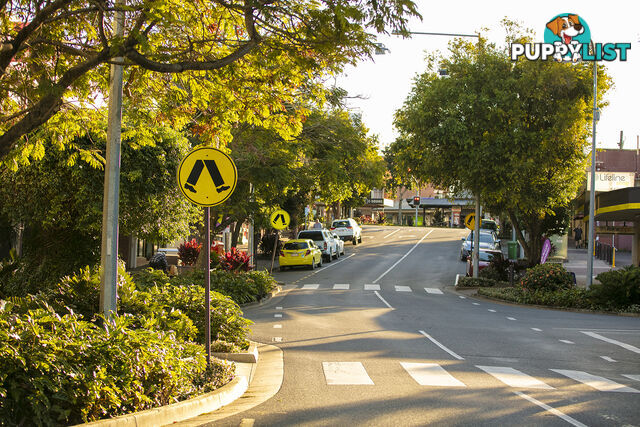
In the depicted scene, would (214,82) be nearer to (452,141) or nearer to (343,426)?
(343,426)

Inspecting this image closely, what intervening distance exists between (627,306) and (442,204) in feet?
239

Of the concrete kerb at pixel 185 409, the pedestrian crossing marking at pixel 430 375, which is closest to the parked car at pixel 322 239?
the pedestrian crossing marking at pixel 430 375

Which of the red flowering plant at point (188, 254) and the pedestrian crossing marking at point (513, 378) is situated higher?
the red flowering plant at point (188, 254)

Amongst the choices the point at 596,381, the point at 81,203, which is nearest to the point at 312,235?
the point at 81,203

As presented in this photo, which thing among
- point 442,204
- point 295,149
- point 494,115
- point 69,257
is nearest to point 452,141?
point 494,115

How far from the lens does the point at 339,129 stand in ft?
95.3

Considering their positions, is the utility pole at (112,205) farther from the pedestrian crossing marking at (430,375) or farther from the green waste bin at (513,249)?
the green waste bin at (513,249)

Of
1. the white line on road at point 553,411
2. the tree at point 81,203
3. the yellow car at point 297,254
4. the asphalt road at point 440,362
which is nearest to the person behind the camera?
the white line on road at point 553,411

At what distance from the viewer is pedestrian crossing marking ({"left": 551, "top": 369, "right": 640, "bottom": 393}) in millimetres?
8916

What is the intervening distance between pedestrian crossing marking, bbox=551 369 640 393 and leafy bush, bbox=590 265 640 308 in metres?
11.5

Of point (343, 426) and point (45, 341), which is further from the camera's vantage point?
point (343, 426)

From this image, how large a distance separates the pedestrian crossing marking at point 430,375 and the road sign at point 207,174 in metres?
3.76

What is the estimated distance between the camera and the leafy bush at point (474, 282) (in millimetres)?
28125

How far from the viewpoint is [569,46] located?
25.6 meters
